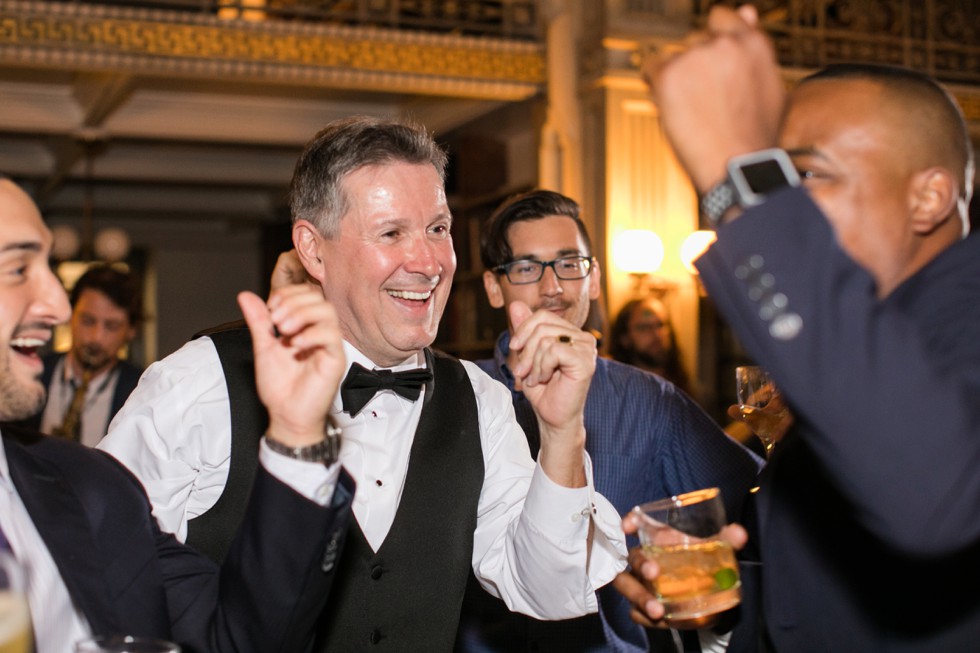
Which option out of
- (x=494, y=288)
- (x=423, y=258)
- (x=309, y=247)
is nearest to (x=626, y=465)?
(x=494, y=288)

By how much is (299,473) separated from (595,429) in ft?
4.73

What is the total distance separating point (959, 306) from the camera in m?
1.03

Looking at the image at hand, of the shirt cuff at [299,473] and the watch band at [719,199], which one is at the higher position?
the watch band at [719,199]

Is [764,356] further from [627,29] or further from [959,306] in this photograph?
[627,29]

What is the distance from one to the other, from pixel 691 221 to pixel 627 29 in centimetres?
141

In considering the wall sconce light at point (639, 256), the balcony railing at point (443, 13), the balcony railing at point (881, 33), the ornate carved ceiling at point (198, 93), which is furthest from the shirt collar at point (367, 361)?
the balcony railing at point (881, 33)

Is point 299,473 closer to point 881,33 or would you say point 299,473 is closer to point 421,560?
point 421,560

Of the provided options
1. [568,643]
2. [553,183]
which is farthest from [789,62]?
[568,643]

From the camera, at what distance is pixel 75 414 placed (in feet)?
14.2

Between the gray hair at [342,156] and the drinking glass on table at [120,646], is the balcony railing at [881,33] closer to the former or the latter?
the gray hair at [342,156]

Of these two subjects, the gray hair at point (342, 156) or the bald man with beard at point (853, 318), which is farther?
the gray hair at point (342, 156)

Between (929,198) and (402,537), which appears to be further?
(402,537)

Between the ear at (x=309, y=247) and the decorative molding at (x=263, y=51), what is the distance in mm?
4301

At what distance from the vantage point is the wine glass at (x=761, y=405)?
206cm
